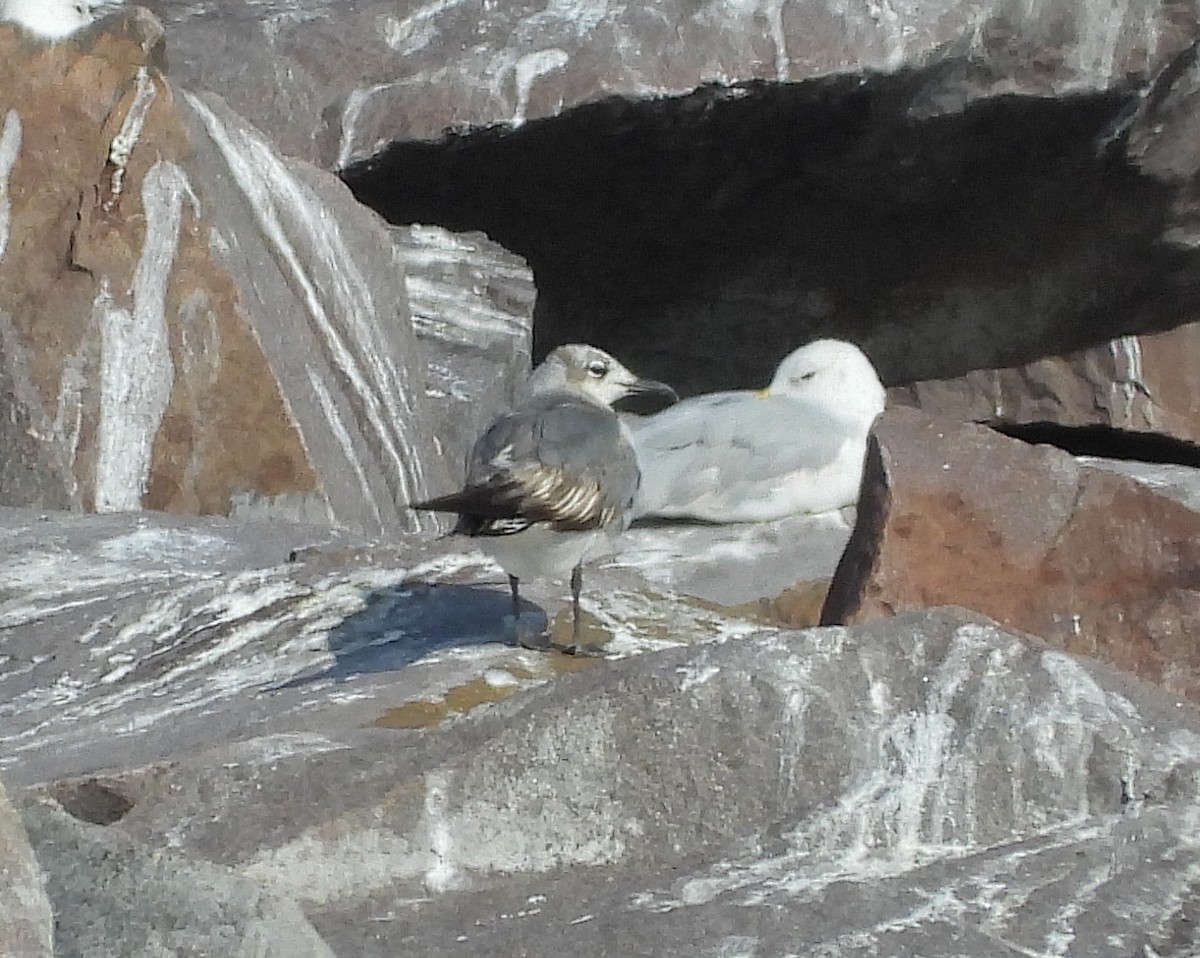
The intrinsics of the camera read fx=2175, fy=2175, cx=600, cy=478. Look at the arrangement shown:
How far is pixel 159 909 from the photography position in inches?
80.3

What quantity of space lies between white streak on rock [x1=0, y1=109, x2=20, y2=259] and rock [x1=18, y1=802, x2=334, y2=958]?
451 centimetres

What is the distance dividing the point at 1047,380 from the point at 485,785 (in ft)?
24.7

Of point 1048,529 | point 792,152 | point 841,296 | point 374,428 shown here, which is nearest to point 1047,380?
point 841,296

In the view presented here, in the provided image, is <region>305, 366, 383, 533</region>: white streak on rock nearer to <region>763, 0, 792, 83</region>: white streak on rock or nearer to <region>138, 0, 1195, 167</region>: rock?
<region>138, 0, 1195, 167</region>: rock

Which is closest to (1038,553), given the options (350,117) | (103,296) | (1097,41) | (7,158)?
(103,296)

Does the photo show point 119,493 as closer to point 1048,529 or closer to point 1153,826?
point 1048,529

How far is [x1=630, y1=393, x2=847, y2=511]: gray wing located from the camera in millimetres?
6809

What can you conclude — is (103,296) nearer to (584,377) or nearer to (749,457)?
(584,377)

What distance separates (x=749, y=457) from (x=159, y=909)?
4.99m

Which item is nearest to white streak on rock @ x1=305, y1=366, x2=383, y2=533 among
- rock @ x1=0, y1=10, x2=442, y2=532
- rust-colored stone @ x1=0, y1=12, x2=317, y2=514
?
rock @ x1=0, y1=10, x2=442, y2=532

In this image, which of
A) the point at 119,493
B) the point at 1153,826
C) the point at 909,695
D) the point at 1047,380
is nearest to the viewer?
the point at 1153,826

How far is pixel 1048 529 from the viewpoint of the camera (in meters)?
4.25

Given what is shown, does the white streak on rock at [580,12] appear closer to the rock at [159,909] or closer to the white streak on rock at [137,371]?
the white streak on rock at [137,371]

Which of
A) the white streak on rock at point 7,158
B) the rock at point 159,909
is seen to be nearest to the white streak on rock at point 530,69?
the white streak on rock at point 7,158
